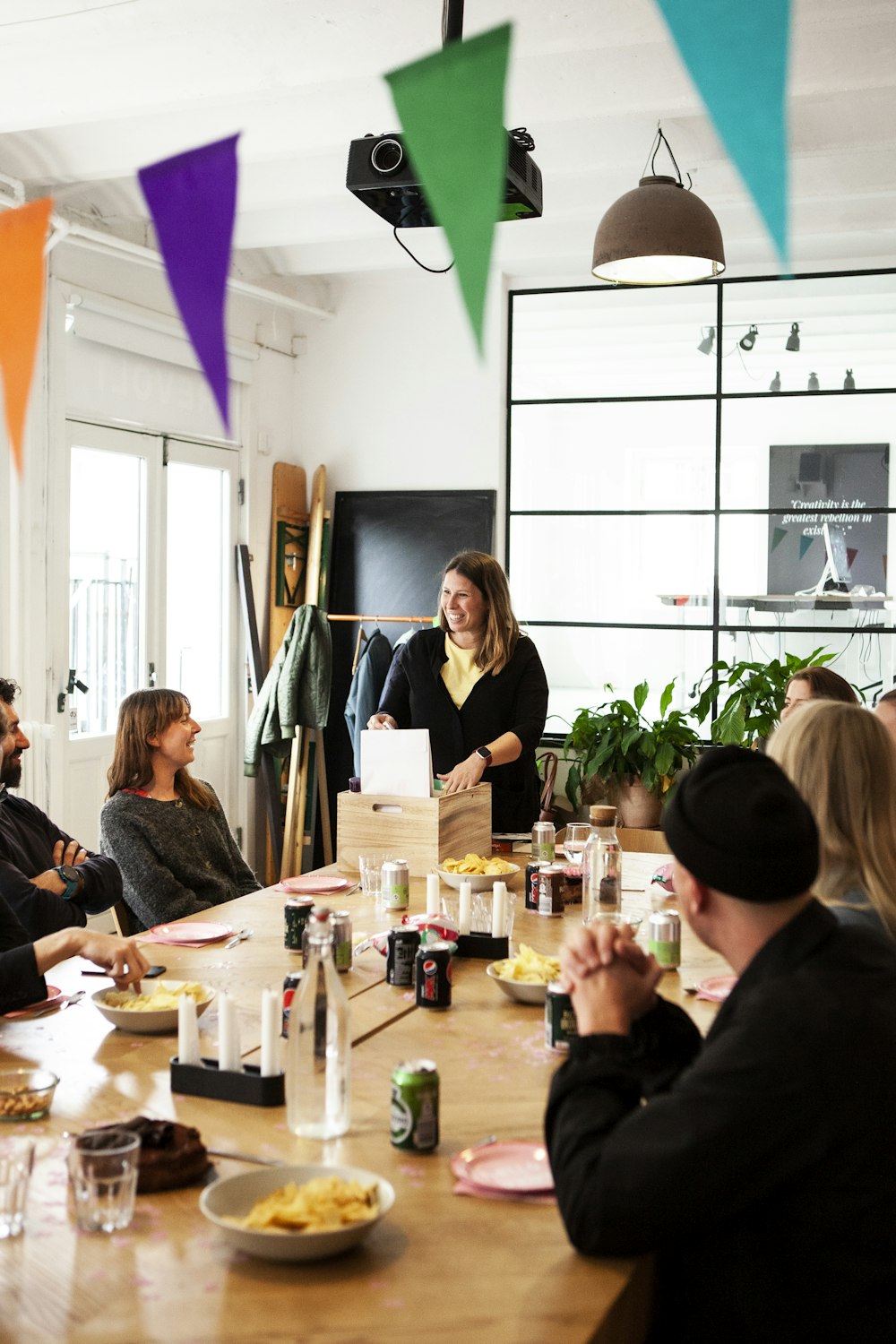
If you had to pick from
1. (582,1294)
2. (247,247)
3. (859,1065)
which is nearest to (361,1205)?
(582,1294)

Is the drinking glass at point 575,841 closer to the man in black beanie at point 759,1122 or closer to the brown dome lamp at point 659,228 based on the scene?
the brown dome lamp at point 659,228

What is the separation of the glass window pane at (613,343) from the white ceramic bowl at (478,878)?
12.8ft

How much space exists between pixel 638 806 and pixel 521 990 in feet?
12.4

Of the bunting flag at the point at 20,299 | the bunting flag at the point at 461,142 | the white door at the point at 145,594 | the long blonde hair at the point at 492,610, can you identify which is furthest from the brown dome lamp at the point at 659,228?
the white door at the point at 145,594

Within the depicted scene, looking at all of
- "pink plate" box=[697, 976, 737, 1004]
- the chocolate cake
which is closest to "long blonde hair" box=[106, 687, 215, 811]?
"pink plate" box=[697, 976, 737, 1004]

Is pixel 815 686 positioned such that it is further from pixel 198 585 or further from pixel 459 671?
pixel 198 585

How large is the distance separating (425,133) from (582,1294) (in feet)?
5.63

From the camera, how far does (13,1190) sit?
56.3 inches

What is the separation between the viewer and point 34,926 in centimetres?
279

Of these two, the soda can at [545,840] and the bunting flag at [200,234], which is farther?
the soda can at [545,840]

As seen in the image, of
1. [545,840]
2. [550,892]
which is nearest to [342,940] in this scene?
[550,892]

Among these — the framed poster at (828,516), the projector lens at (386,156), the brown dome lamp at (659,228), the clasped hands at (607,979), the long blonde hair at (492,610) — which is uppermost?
the projector lens at (386,156)

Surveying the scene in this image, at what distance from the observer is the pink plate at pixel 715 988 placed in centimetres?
236

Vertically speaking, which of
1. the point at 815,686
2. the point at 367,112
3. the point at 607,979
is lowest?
the point at 607,979
